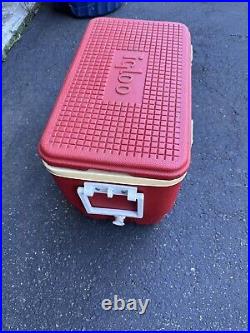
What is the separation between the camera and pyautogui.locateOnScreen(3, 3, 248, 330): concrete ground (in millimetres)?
986

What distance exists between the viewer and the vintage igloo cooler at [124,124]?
0.76 m

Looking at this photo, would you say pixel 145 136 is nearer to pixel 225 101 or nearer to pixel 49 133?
pixel 49 133

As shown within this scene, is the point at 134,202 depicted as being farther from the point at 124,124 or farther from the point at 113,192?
the point at 124,124

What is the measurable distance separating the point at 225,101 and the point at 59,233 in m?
0.92

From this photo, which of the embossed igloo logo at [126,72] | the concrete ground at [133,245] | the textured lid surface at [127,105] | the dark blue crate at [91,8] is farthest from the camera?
the dark blue crate at [91,8]

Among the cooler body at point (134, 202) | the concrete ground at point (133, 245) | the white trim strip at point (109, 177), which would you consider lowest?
the concrete ground at point (133, 245)

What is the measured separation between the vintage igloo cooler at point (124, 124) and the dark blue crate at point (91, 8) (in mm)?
830

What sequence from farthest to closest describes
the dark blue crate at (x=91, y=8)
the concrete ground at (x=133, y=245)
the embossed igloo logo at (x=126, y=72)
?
the dark blue crate at (x=91, y=8), the concrete ground at (x=133, y=245), the embossed igloo logo at (x=126, y=72)

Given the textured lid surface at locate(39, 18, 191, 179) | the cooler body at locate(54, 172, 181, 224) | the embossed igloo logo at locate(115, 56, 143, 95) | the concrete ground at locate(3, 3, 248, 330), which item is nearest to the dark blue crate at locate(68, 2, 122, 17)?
the concrete ground at locate(3, 3, 248, 330)

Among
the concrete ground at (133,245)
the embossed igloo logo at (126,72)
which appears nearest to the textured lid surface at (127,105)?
the embossed igloo logo at (126,72)

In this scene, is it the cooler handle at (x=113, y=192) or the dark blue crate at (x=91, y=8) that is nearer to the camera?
the cooler handle at (x=113, y=192)

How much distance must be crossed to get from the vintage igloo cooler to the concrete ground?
0.15 m

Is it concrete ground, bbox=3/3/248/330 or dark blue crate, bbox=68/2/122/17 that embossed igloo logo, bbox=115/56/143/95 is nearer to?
concrete ground, bbox=3/3/248/330

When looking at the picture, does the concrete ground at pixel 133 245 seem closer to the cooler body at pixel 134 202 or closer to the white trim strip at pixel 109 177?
the cooler body at pixel 134 202
